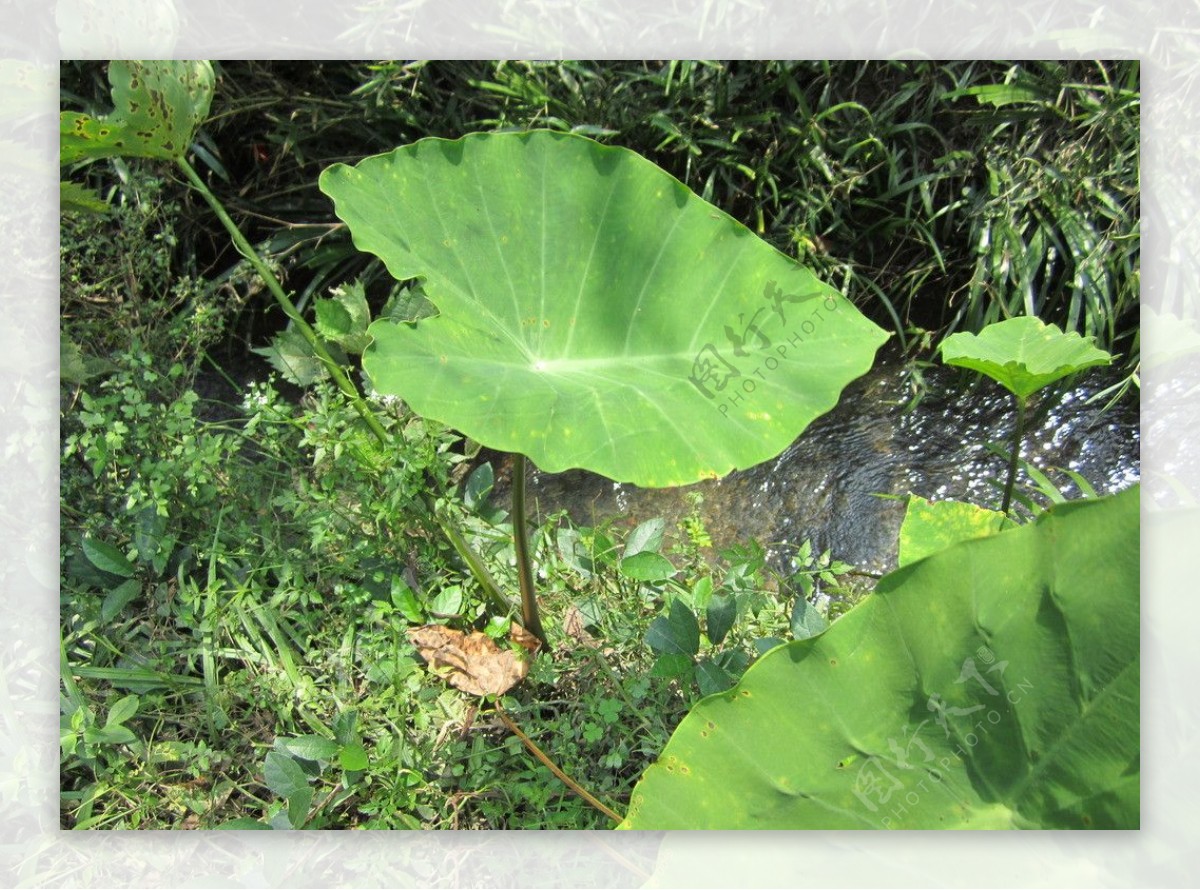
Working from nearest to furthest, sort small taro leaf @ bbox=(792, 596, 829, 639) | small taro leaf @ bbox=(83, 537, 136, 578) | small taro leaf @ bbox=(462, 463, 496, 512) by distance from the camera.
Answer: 1. small taro leaf @ bbox=(792, 596, 829, 639)
2. small taro leaf @ bbox=(83, 537, 136, 578)
3. small taro leaf @ bbox=(462, 463, 496, 512)

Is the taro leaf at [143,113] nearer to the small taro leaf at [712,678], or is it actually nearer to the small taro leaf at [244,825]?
the small taro leaf at [244,825]

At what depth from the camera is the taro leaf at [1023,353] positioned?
1158 mm

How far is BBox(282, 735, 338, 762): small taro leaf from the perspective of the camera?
126cm

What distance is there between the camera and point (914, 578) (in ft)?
2.94

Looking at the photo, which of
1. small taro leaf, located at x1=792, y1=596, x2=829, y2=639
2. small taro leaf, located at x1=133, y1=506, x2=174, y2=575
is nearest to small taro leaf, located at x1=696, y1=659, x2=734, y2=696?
small taro leaf, located at x1=792, y1=596, x2=829, y2=639

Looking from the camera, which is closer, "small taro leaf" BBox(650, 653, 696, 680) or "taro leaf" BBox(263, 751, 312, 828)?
"taro leaf" BBox(263, 751, 312, 828)

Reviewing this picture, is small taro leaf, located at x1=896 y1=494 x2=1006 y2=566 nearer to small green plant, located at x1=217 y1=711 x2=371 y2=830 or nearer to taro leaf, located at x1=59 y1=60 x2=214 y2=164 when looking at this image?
small green plant, located at x1=217 y1=711 x2=371 y2=830

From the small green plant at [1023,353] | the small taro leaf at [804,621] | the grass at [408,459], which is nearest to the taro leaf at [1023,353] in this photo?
the small green plant at [1023,353]

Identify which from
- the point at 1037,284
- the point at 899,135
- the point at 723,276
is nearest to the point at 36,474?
the point at 723,276

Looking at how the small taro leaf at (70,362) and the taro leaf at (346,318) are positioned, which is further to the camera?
the taro leaf at (346,318)

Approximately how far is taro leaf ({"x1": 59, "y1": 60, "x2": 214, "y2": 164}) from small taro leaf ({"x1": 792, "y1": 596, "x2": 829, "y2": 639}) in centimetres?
106

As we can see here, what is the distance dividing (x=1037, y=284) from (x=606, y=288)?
2.63 feet

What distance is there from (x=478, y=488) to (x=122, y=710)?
599 millimetres

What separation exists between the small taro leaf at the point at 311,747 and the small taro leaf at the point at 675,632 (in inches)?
17.7
